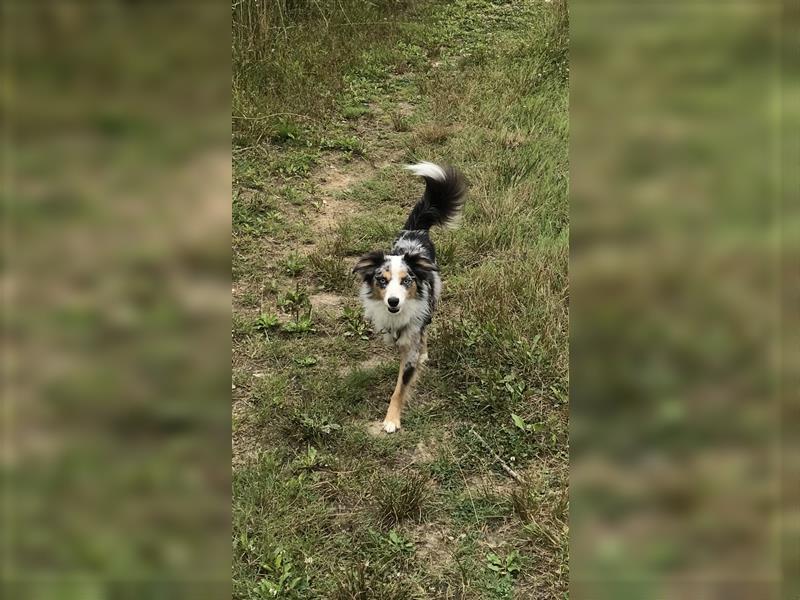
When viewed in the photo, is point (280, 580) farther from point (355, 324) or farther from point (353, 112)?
point (353, 112)

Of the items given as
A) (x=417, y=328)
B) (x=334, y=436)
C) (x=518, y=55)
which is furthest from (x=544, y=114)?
(x=334, y=436)

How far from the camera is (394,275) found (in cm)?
434

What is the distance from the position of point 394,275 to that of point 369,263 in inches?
11.3

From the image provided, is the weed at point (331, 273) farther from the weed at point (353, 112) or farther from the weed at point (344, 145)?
the weed at point (353, 112)

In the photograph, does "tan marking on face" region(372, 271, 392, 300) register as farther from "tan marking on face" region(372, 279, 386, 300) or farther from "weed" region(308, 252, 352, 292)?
"weed" region(308, 252, 352, 292)
